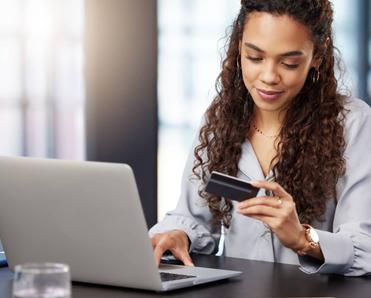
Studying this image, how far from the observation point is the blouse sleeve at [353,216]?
6.59 ft

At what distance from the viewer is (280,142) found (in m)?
2.41

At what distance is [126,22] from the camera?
4.89 meters

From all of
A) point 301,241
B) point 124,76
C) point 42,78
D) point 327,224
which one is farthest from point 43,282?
point 124,76

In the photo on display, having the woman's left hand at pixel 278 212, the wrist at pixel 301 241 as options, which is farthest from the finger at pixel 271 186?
the wrist at pixel 301 241

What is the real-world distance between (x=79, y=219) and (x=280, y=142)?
2.66 feet

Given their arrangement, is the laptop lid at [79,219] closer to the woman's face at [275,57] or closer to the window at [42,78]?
the woman's face at [275,57]

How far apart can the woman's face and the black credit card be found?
494mm

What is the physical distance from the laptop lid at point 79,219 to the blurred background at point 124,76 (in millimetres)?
2846

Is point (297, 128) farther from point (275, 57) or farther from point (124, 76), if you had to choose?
point (124, 76)

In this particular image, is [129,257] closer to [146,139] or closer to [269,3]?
[269,3]

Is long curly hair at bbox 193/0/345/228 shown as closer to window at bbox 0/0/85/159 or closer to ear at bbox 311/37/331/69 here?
ear at bbox 311/37/331/69

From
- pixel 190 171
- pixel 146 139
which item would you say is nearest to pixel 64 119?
pixel 146 139

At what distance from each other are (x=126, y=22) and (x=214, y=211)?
8.69 feet

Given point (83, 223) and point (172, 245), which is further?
point (172, 245)
